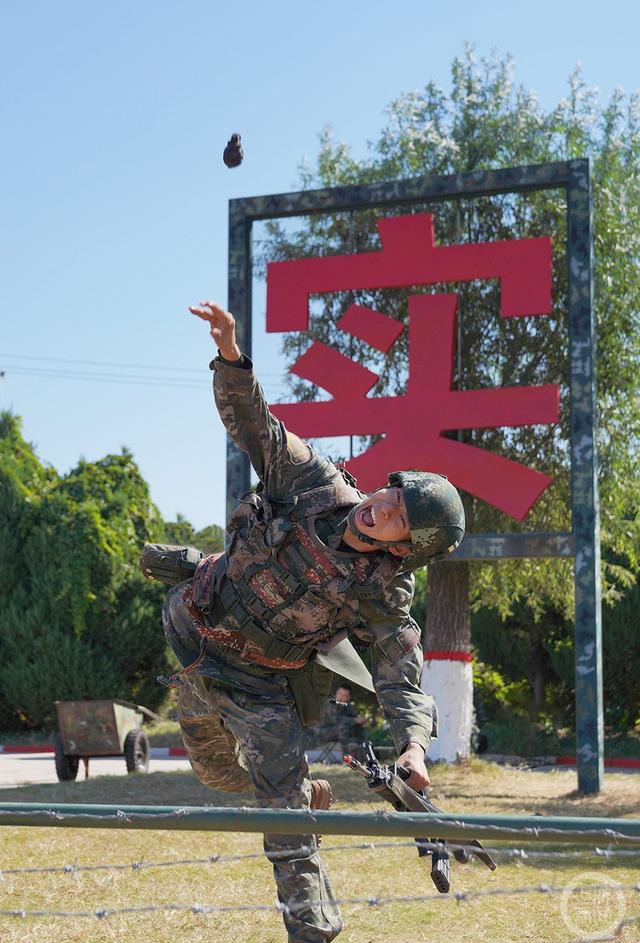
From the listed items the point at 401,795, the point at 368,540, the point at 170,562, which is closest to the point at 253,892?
the point at 170,562

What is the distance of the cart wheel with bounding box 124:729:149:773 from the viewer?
442 inches

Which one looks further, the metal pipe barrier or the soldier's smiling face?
the soldier's smiling face

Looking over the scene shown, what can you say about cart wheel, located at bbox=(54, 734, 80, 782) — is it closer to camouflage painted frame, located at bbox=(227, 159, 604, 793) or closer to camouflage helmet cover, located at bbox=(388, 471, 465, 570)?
camouflage painted frame, located at bbox=(227, 159, 604, 793)

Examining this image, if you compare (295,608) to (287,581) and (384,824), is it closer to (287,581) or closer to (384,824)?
(287,581)

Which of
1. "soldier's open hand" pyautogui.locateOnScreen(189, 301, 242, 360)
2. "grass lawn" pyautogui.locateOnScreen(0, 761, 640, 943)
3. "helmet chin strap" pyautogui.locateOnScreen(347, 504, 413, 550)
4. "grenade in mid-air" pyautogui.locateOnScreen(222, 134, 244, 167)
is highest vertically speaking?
"grenade in mid-air" pyautogui.locateOnScreen(222, 134, 244, 167)

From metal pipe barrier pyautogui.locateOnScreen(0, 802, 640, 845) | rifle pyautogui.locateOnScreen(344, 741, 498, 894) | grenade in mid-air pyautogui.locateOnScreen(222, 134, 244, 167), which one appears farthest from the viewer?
grenade in mid-air pyautogui.locateOnScreen(222, 134, 244, 167)

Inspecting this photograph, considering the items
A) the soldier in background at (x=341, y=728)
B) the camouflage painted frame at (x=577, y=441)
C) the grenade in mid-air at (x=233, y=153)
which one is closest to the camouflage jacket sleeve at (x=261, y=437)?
the grenade in mid-air at (x=233, y=153)

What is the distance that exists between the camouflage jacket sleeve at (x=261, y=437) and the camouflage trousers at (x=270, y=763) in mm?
702

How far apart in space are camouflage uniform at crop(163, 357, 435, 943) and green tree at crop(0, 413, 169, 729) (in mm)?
13344

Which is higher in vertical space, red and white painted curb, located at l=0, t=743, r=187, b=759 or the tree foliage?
the tree foliage

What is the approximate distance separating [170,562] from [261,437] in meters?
0.72

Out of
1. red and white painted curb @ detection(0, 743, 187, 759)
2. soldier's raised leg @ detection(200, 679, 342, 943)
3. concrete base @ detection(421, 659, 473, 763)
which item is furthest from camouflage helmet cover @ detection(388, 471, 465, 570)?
red and white painted curb @ detection(0, 743, 187, 759)

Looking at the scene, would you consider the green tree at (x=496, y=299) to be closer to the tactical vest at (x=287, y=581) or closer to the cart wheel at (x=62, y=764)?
→ the cart wheel at (x=62, y=764)

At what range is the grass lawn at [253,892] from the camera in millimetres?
4609
